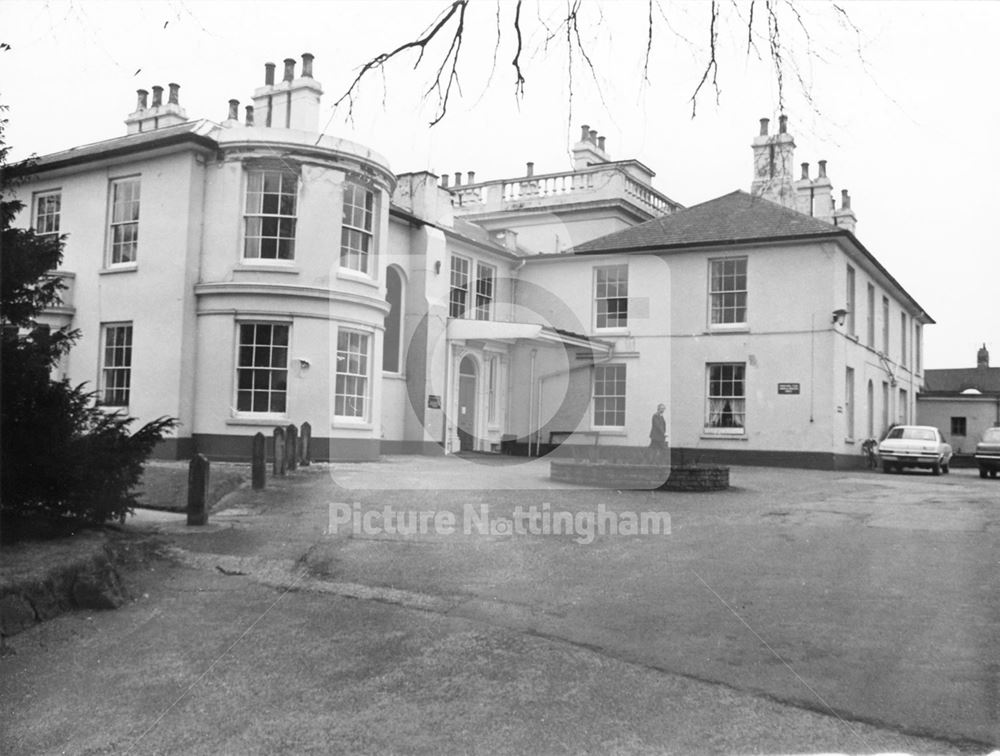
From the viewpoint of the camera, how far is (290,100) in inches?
845

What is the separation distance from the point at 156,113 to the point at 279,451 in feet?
50.4

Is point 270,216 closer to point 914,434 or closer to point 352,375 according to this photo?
point 352,375

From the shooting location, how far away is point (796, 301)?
25000 millimetres

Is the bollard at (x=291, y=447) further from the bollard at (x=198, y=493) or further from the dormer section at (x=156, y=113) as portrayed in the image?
the dormer section at (x=156, y=113)

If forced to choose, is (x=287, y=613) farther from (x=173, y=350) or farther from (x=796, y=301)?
(x=796, y=301)

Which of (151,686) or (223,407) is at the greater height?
(223,407)

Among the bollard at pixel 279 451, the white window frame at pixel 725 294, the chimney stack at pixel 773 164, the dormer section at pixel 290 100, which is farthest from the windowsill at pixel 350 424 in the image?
the chimney stack at pixel 773 164

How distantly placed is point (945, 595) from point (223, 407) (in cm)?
1406

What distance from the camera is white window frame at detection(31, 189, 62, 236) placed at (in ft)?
66.4

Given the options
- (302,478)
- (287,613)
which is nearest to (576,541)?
(287,613)

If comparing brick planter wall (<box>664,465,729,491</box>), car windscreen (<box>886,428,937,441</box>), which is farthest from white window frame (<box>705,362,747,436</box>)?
brick planter wall (<box>664,465,729,491</box>)

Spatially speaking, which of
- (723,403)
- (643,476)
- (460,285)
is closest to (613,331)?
(723,403)

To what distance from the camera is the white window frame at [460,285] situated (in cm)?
2528

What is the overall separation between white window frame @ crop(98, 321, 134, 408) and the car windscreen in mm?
20285
